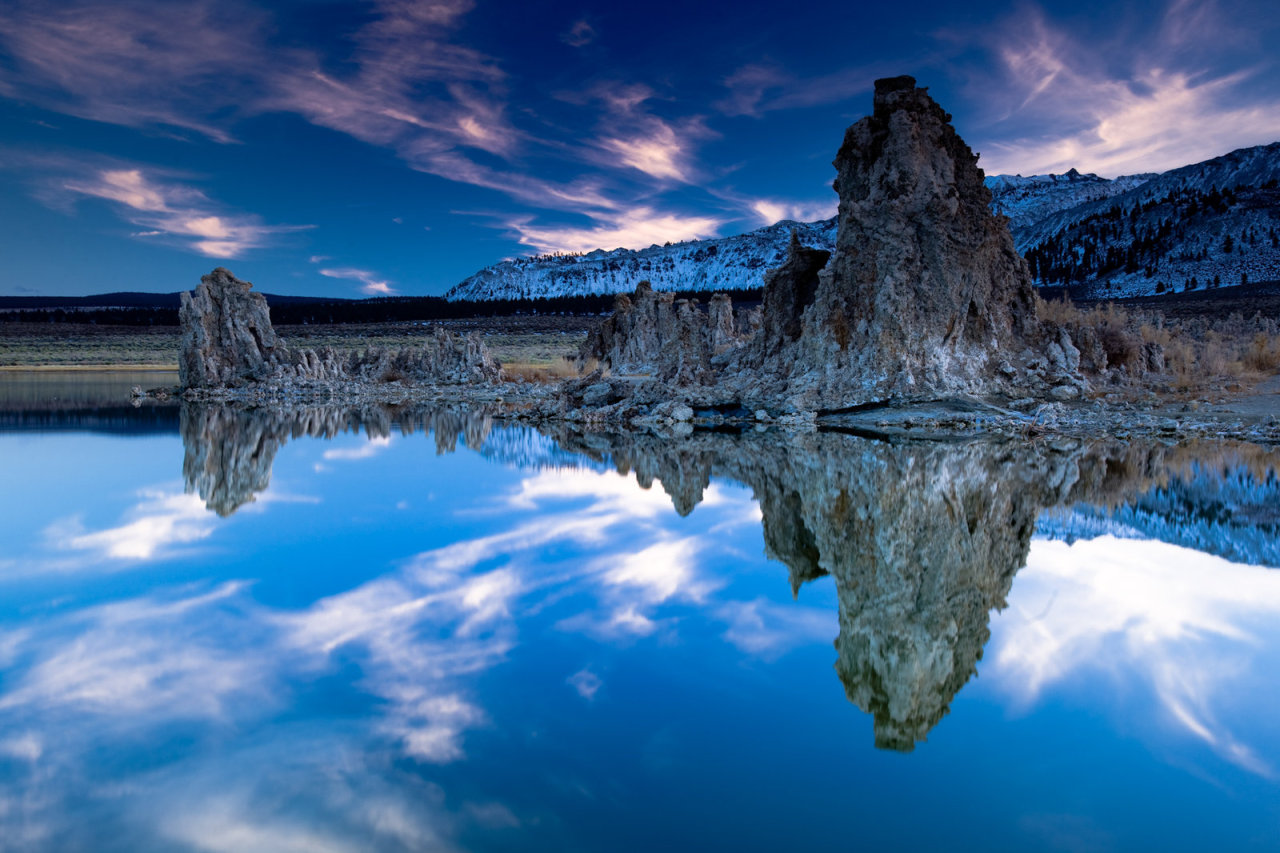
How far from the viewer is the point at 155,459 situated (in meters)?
10.6

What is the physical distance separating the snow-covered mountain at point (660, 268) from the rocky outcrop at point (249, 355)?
128215mm

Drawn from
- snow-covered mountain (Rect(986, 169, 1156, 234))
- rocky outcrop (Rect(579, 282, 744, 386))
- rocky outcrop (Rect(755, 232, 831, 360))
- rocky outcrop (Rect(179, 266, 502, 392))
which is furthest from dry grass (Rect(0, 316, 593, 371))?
snow-covered mountain (Rect(986, 169, 1156, 234))

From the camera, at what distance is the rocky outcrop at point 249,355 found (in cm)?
2597

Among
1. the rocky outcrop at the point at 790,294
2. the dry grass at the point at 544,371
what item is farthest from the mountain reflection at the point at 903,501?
the dry grass at the point at 544,371

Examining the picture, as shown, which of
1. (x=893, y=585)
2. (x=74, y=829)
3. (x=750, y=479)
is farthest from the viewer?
(x=750, y=479)

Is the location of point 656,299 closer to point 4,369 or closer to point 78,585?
point 78,585

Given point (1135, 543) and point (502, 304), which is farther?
point (502, 304)

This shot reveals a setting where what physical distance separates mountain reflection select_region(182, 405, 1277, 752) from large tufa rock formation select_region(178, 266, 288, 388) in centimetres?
1344

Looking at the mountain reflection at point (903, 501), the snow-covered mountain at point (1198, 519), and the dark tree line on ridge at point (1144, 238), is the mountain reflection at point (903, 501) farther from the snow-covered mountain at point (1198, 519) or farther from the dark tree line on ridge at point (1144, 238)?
the dark tree line on ridge at point (1144, 238)

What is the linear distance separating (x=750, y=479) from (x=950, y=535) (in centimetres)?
321

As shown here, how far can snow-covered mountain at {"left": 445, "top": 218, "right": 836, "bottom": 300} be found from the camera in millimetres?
163125

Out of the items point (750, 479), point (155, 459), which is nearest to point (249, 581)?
point (750, 479)

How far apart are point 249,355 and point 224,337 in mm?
986

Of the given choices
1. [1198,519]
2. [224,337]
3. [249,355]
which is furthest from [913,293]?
[224,337]
